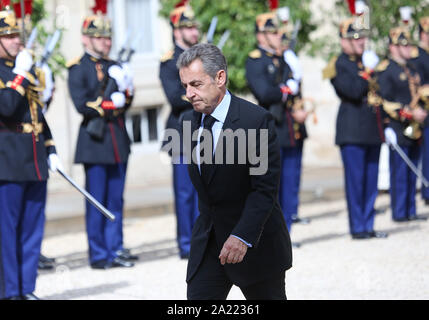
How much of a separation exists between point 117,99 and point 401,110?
3295 millimetres

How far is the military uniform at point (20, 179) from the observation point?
6637mm

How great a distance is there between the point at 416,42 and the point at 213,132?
851 cm

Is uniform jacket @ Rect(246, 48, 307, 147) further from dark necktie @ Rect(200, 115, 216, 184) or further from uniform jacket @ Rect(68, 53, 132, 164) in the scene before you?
dark necktie @ Rect(200, 115, 216, 184)

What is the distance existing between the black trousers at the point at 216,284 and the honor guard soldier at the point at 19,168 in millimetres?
2525

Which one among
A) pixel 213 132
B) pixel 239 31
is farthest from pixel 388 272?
pixel 239 31

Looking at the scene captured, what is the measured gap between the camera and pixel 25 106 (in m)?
6.65

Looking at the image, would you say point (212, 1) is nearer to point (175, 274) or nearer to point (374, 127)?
point (374, 127)

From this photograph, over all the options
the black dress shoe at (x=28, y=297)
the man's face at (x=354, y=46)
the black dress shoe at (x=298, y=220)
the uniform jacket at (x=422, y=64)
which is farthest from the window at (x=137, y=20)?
the black dress shoe at (x=28, y=297)

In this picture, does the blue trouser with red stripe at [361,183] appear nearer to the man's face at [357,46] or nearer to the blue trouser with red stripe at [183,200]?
the man's face at [357,46]

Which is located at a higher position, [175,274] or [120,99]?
[120,99]

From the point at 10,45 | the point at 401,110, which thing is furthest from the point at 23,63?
the point at 401,110

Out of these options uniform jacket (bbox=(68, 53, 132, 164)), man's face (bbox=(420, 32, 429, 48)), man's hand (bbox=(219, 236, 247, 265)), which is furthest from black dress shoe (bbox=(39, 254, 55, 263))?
man's face (bbox=(420, 32, 429, 48))

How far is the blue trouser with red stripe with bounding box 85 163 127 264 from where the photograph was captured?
8.22m
